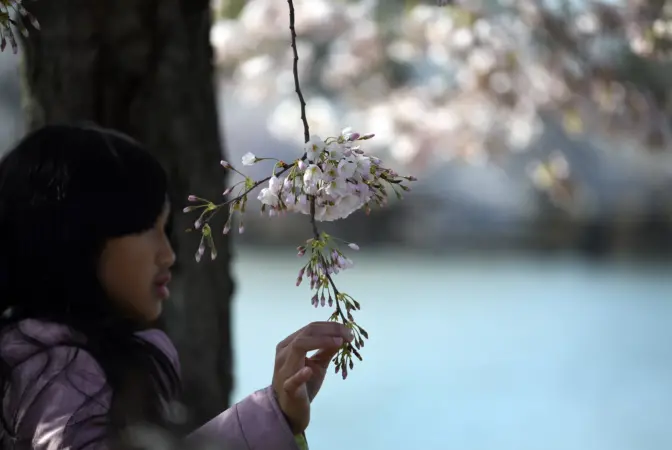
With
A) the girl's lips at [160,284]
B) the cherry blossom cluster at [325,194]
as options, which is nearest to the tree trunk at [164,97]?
the girl's lips at [160,284]

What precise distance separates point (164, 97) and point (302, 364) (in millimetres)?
1056

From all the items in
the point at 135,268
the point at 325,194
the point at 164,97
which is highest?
the point at 164,97

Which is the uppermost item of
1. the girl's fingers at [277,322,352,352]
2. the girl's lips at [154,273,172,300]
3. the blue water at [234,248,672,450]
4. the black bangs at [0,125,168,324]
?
the black bangs at [0,125,168,324]

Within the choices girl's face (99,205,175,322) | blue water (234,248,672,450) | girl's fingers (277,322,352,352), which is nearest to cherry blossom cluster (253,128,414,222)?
girl's fingers (277,322,352,352)

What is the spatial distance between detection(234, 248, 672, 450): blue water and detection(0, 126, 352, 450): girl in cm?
249

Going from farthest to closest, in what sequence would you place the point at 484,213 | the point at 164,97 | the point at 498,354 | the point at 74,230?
1. the point at 484,213
2. the point at 498,354
3. the point at 164,97
4. the point at 74,230

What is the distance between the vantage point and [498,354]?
29.0ft

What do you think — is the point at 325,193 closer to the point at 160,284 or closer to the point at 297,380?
the point at 297,380

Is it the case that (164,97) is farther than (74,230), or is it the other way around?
(164,97)

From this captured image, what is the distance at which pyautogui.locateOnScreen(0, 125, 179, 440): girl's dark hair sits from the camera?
1.37 meters

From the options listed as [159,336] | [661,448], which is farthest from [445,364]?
[159,336]

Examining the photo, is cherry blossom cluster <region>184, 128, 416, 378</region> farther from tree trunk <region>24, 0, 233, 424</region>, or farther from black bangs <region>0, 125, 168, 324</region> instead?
tree trunk <region>24, 0, 233, 424</region>

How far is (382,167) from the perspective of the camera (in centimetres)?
112

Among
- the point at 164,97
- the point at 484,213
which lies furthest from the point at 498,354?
the point at 164,97
